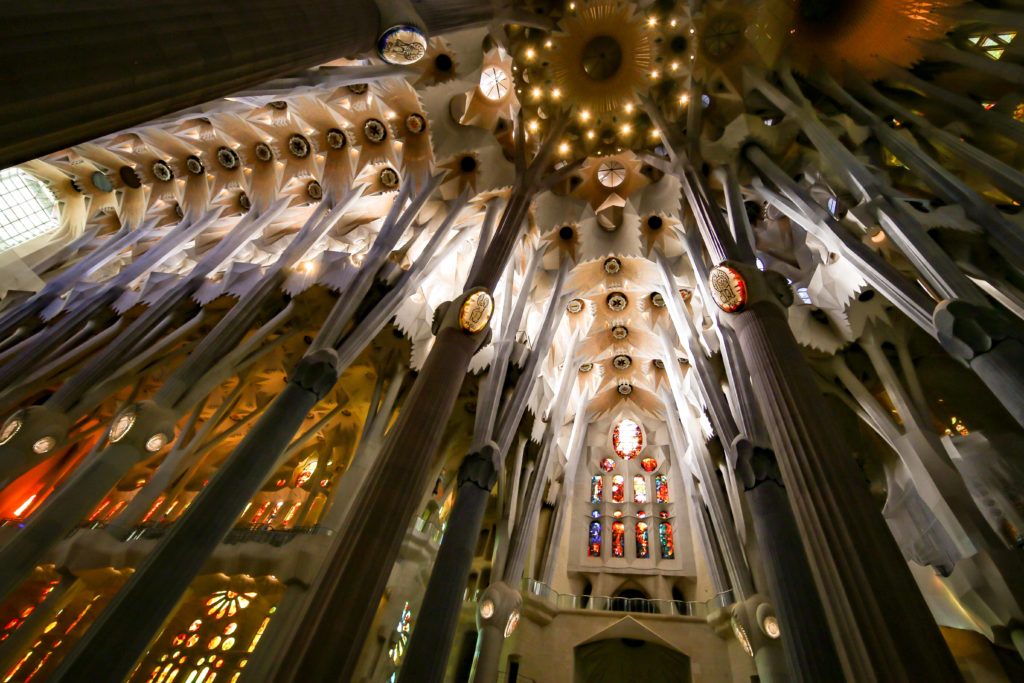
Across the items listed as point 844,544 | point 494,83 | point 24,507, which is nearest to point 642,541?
point 844,544

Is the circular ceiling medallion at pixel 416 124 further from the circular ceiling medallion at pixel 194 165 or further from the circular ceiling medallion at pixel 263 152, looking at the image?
the circular ceiling medallion at pixel 194 165

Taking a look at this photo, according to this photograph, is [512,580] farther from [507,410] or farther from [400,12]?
[400,12]

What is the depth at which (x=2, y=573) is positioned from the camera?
22.7 ft

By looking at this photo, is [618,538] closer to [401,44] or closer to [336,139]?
[336,139]

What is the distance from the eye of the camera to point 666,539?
16.6 m

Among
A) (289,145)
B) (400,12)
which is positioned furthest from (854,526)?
(289,145)

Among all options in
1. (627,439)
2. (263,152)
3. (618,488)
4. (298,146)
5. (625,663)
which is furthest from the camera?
(627,439)

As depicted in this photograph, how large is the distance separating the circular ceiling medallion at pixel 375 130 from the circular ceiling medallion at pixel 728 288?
1035 cm

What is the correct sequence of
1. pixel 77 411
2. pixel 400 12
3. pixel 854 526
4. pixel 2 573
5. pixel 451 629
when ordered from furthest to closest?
pixel 77 411 < pixel 451 629 < pixel 2 573 < pixel 400 12 < pixel 854 526

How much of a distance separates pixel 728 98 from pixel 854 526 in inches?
415

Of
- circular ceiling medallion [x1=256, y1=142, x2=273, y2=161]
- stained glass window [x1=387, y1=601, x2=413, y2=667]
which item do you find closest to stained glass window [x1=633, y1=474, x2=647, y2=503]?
stained glass window [x1=387, y1=601, x2=413, y2=667]

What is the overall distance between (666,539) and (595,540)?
7.85 ft

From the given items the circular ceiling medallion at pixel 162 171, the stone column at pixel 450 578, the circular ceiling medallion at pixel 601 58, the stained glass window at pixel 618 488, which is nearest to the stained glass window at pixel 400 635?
the stone column at pixel 450 578

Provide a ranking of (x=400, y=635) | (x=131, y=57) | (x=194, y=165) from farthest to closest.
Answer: (x=194, y=165)
(x=400, y=635)
(x=131, y=57)
